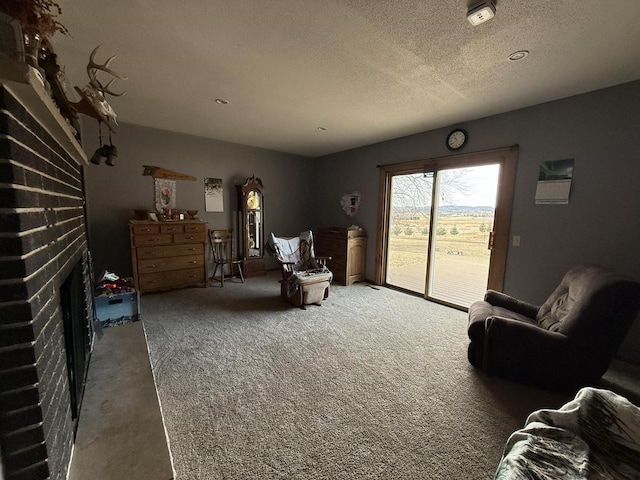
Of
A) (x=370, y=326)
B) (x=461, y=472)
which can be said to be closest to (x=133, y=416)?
(x=461, y=472)

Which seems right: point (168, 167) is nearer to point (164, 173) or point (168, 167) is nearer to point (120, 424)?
point (164, 173)

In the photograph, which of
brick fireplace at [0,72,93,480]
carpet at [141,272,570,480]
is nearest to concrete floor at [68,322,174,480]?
brick fireplace at [0,72,93,480]

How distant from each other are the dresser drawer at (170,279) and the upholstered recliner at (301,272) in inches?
51.7

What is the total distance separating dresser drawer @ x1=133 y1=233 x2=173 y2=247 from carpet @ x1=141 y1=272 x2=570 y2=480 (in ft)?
3.59

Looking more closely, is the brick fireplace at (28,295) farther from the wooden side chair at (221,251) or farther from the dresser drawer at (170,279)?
the wooden side chair at (221,251)

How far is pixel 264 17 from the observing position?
61.5 inches

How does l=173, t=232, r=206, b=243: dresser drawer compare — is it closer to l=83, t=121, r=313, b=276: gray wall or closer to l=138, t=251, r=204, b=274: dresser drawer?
l=138, t=251, r=204, b=274: dresser drawer

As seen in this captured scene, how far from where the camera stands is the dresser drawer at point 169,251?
12.1 feet

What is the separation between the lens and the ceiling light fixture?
140cm

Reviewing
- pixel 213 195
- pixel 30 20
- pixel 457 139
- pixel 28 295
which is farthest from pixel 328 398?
pixel 213 195

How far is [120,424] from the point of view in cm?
130

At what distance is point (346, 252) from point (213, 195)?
2641 mm

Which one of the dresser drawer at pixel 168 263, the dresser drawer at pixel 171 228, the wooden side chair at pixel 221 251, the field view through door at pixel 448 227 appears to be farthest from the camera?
the wooden side chair at pixel 221 251

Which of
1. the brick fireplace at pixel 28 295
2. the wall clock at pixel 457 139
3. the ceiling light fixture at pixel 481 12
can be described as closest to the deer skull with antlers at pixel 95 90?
the brick fireplace at pixel 28 295
